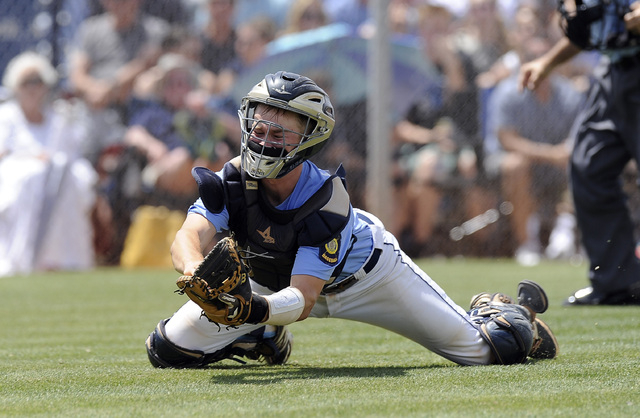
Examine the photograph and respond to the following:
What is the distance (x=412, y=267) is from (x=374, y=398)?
1235 mm

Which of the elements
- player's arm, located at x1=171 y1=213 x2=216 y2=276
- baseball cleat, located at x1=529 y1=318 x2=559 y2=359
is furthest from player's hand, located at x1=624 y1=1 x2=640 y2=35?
player's arm, located at x1=171 y1=213 x2=216 y2=276

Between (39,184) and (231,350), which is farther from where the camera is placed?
(39,184)

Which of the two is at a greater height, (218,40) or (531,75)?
(218,40)

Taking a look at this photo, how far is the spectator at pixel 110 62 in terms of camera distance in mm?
11766

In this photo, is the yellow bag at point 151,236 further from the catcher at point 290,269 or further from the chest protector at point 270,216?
the chest protector at point 270,216

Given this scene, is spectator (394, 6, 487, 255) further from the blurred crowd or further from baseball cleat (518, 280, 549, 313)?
baseball cleat (518, 280, 549, 313)

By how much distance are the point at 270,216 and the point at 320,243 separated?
260 mm

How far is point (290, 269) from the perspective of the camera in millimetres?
4207

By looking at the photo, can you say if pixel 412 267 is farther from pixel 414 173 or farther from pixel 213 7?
pixel 213 7

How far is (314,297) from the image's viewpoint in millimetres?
3951

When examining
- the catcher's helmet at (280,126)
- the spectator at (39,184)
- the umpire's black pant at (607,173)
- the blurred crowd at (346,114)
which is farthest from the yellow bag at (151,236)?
the catcher's helmet at (280,126)

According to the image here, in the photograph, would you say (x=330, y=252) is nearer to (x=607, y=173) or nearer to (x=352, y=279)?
(x=352, y=279)

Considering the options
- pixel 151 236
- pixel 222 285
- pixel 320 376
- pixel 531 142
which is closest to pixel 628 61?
pixel 320 376

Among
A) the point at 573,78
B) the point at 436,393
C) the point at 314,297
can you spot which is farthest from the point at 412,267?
the point at 573,78
